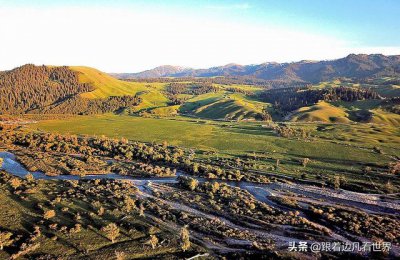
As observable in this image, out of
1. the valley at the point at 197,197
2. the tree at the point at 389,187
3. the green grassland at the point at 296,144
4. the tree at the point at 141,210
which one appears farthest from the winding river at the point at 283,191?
the green grassland at the point at 296,144

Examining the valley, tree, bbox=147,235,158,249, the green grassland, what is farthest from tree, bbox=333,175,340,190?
tree, bbox=147,235,158,249

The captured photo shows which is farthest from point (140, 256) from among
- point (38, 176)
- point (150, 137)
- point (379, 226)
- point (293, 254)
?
point (150, 137)

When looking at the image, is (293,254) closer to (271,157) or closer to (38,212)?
(38,212)

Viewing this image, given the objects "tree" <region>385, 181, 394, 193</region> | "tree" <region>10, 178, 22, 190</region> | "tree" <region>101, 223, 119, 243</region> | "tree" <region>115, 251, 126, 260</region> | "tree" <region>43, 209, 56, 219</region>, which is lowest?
"tree" <region>385, 181, 394, 193</region>

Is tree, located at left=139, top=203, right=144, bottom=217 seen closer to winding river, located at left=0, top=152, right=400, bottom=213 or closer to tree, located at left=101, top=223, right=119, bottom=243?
tree, located at left=101, top=223, right=119, bottom=243

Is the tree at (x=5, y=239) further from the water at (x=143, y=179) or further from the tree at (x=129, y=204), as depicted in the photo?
the water at (x=143, y=179)

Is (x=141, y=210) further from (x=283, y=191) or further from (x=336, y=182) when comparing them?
(x=336, y=182)

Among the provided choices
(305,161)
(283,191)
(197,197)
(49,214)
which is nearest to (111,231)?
(49,214)
